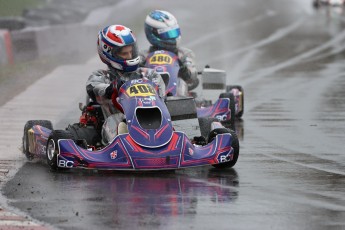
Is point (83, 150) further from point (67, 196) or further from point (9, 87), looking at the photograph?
point (9, 87)

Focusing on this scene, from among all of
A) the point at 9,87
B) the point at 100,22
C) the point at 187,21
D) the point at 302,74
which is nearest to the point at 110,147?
the point at 9,87

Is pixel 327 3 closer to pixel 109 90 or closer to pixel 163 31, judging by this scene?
pixel 163 31

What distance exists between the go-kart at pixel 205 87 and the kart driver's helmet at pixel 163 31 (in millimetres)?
496

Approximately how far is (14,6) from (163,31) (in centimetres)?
1967

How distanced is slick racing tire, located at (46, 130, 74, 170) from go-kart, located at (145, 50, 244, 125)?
12.0ft

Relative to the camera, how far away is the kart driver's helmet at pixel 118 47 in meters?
11.7

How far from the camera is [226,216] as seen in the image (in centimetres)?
863

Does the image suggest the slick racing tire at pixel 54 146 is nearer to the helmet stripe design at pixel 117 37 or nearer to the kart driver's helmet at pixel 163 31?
the helmet stripe design at pixel 117 37

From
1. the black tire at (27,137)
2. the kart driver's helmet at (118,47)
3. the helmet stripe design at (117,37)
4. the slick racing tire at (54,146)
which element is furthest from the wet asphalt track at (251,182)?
the helmet stripe design at (117,37)

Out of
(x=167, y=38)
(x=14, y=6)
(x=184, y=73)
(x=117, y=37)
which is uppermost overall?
(x=117, y=37)

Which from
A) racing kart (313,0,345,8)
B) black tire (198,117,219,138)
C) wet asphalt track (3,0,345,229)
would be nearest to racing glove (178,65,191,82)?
wet asphalt track (3,0,345,229)

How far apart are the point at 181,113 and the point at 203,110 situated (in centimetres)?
254

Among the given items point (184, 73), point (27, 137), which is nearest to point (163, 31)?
point (184, 73)

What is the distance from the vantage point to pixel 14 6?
1366 inches
